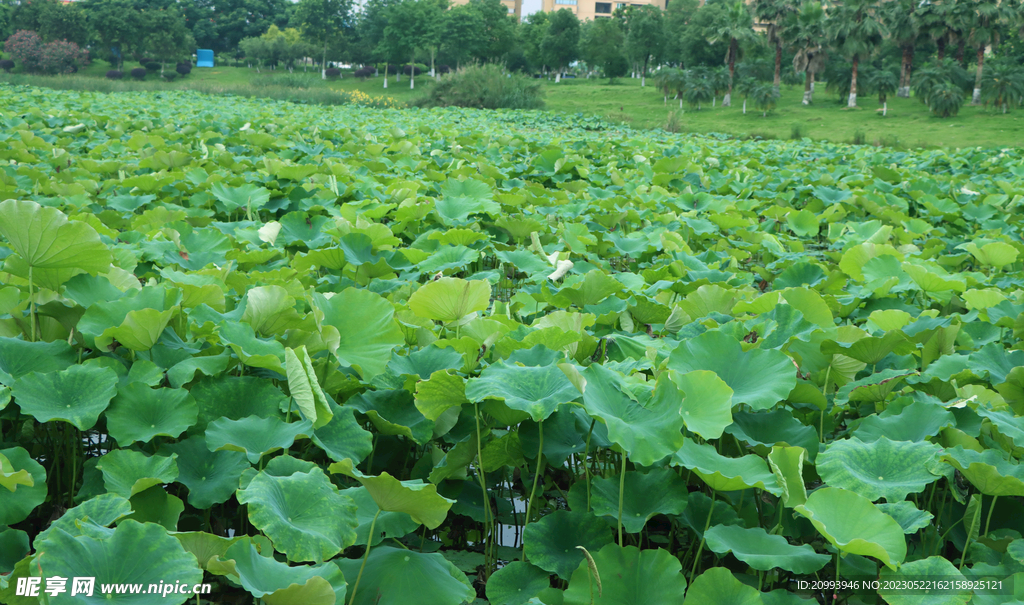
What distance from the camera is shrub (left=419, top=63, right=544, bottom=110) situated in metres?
19.5

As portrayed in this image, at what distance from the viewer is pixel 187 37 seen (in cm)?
4316

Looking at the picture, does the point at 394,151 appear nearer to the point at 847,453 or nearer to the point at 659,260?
the point at 659,260

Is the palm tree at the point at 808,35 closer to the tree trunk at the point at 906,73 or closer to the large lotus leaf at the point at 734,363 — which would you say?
the tree trunk at the point at 906,73

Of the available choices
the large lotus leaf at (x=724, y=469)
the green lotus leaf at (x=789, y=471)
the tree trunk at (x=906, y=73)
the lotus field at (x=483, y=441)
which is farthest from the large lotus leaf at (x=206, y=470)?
the tree trunk at (x=906, y=73)

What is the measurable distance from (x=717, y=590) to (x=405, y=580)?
1.61 ft

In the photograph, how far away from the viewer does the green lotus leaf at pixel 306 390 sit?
1.15m

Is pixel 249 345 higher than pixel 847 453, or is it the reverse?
pixel 249 345

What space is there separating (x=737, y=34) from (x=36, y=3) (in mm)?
40853

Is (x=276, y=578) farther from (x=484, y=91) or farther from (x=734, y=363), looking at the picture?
(x=484, y=91)

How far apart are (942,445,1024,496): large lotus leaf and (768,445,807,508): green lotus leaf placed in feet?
0.87

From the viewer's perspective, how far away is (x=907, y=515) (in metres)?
1.12

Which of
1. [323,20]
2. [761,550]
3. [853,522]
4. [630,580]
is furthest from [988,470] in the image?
[323,20]

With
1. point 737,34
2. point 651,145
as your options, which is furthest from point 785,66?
point 651,145

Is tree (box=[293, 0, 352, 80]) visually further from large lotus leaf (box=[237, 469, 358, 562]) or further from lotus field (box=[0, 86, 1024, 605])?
large lotus leaf (box=[237, 469, 358, 562])
